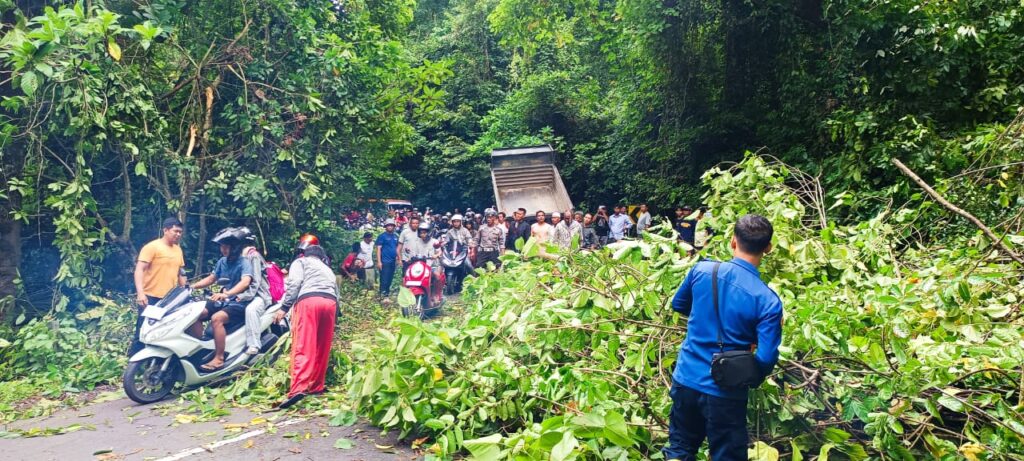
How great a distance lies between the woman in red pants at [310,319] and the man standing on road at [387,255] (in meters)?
5.85

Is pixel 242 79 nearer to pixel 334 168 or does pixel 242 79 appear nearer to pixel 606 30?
pixel 334 168

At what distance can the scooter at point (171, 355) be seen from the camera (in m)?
6.36

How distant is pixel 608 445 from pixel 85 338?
6877 mm

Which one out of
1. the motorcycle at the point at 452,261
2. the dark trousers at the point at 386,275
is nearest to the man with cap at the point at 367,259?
the dark trousers at the point at 386,275

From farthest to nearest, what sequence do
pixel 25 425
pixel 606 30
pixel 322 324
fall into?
pixel 606 30, pixel 322 324, pixel 25 425

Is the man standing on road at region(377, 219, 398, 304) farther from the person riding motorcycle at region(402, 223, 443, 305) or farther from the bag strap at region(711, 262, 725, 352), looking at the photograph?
the bag strap at region(711, 262, 725, 352)

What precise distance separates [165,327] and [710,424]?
5233mm

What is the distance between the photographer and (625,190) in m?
20.7

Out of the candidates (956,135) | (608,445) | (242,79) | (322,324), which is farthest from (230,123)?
(956,135)

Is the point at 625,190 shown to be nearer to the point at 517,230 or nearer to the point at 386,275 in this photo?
the point at 517,230

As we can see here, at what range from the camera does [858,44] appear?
11000mm

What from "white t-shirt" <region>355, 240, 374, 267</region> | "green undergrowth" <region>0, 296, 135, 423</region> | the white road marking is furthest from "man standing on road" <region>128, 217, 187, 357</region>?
"white t-shirt" <region>355, 240, 374, 267</region>

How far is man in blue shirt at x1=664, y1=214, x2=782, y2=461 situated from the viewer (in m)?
3.14

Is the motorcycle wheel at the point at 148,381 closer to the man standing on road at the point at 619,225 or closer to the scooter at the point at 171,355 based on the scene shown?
the scooter at the point at 171,355
